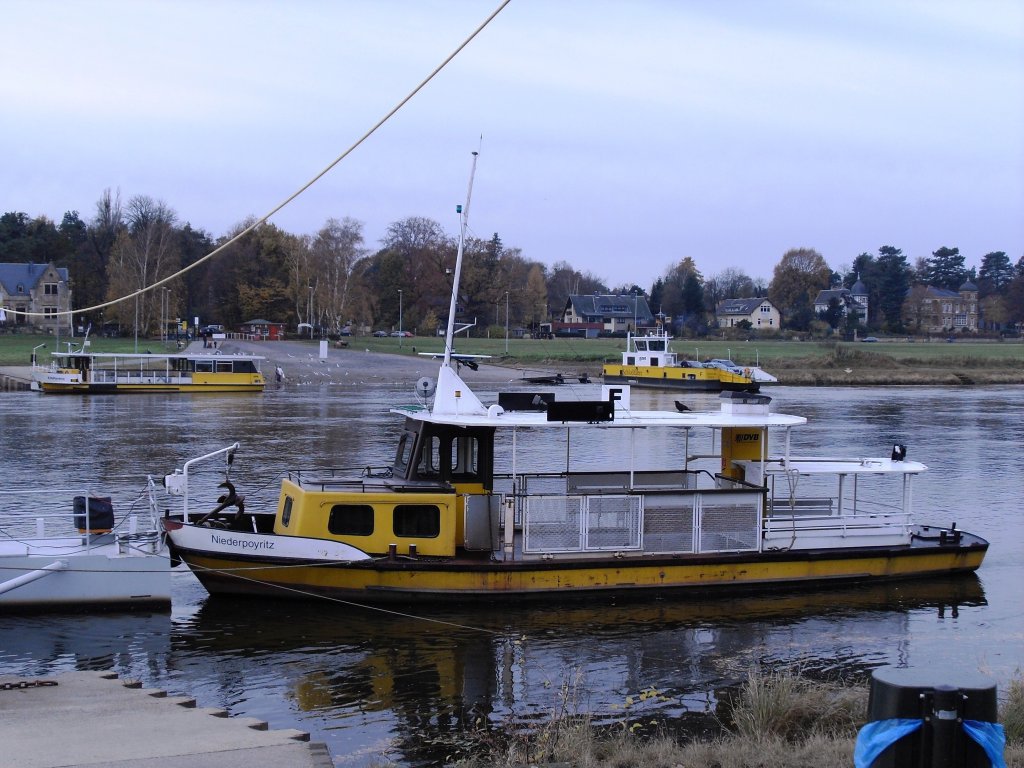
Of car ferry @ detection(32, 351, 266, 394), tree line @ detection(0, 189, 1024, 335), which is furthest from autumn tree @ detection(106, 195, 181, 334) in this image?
car ferry @ detection(32, 351, 266, 394)

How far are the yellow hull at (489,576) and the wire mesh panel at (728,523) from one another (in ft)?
1.01

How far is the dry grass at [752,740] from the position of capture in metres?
9.36

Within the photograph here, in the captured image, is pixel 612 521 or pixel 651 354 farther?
pixel 651 354

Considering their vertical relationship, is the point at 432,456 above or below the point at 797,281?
below

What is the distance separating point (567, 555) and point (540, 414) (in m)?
2.51

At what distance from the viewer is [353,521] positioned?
16.9 metres

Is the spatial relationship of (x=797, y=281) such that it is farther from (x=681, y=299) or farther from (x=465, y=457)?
(x=465, y=457)

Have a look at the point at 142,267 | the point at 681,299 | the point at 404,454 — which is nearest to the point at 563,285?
the point at 681,299

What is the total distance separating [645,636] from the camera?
637 inches

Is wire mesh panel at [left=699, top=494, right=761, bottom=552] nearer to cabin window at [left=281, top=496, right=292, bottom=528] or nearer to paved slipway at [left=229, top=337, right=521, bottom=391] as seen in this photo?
cabin window at [left=281, top=496, right=292, bottom=528]

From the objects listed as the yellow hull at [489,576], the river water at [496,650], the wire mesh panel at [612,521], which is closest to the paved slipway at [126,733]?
the river water at [496,650]

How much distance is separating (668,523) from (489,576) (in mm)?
3210

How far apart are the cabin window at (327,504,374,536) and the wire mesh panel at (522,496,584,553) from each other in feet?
8.31

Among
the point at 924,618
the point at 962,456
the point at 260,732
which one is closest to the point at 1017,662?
the point at 924,618
